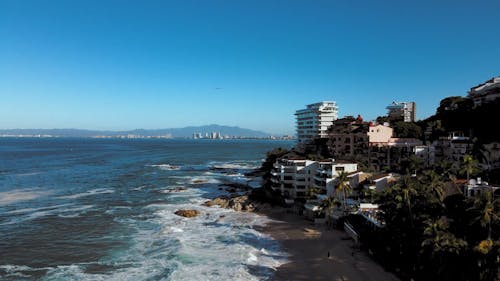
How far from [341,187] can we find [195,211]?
22.2 m

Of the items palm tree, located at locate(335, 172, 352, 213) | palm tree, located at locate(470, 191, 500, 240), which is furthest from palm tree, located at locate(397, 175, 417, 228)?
palm tree, located at locate(335, 172, 352, 213)

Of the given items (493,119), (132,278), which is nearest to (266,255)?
(132,278)

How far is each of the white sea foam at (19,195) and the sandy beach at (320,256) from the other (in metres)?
47.3

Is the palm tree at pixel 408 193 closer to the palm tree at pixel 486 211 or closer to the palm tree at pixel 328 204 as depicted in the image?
the palm tree at pixel 486 211

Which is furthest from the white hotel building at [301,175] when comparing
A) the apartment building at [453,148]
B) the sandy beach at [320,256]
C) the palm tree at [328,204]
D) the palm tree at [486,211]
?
the palm tree at [486,211]

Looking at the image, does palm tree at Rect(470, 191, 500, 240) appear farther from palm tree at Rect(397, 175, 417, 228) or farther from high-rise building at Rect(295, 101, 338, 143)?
high-rise building at Rect(295, 101, 338, 143)

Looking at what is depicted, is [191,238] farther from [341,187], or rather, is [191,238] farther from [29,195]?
[29,195]

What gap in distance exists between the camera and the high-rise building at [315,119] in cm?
12656

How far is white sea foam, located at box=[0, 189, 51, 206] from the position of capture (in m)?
65.6

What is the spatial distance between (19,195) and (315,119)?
300 feet

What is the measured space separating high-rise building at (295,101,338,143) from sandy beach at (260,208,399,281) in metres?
78.8

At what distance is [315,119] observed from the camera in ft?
423

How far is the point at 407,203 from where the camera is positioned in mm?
31781

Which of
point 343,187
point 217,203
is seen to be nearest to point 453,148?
point 343,187
